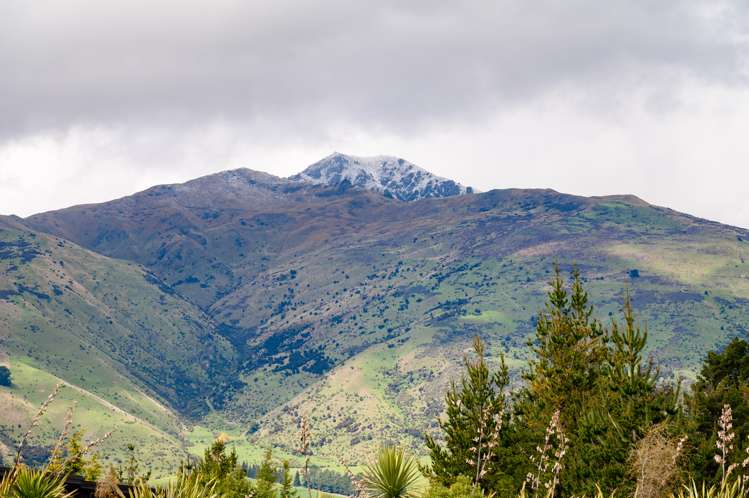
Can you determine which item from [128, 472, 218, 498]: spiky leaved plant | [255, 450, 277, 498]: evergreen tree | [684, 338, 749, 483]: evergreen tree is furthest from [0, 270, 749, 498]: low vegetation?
[128, 472, 218, 498]: spiky leaved plant

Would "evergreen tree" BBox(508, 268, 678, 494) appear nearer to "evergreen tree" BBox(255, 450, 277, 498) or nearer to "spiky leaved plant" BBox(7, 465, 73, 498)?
"spiky leaved plant" BBox(7, 465, 73, 498)

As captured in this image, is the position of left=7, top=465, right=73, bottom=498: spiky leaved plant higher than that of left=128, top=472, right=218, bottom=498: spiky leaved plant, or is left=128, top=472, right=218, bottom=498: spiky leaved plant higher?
left=128, top=472, right=218, bottom=498: spiky leaved plant

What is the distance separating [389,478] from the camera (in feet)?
76.5

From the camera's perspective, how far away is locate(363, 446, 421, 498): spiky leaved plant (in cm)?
2330

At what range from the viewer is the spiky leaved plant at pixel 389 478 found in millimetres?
23297

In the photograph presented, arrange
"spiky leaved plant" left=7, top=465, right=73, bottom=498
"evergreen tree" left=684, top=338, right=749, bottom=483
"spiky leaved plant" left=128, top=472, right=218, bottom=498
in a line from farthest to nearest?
"evergreen tree" left=684, top=338, right=749, bottom=483 → "spiky leaved plant" left=7, top=465, right=73, bottom=498 → "spiky leaved plant" left=128, top=472, right=218, bottom=498

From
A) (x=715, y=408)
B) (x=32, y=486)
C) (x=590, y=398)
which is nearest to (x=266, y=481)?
(x=590, y=398)

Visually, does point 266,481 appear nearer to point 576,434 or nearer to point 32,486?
point 576,434

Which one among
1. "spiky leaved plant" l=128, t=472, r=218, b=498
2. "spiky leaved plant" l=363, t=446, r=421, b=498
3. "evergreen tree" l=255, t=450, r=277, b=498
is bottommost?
"evergreen tree" l=255, t=450, r=277, b=498

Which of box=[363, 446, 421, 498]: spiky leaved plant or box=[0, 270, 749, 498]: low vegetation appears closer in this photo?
box=[363, 446, 421, 498]: spiky leaved plant

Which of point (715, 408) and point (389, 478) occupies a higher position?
point (389, 478)

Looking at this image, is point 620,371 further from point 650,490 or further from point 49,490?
point 49,490

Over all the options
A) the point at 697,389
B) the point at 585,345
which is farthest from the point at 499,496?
the point at 697,389

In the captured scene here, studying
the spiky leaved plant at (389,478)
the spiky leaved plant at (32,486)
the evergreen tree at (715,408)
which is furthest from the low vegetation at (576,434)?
the spiky leaved plant at (32,486)
